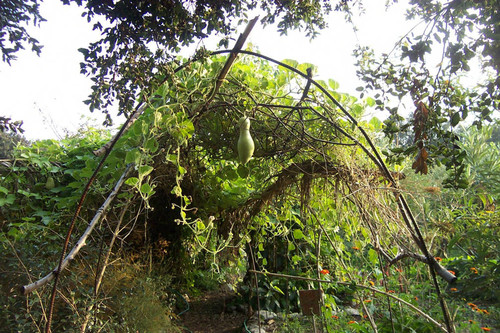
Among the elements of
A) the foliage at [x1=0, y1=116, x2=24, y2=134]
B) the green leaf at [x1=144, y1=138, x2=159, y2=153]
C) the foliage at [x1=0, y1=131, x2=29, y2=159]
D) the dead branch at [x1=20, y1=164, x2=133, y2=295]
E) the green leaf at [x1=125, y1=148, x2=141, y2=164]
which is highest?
the foliage at [x1=0, y1=131, x2=29, y2=159]

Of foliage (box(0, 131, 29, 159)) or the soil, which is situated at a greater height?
foliage (box(0, 131, 29, 159))

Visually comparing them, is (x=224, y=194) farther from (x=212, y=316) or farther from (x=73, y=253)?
(x=212, y=316)

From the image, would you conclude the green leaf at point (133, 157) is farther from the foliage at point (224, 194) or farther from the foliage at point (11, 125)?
the foliage at point (11, 125)

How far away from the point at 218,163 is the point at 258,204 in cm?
32

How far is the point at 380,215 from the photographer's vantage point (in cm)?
137

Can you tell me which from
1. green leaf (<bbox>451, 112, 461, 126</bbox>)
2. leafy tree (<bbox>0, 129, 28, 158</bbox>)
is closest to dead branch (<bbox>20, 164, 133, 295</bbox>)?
green leaf (<bbox>451, 112, 461, 126</bbox>)

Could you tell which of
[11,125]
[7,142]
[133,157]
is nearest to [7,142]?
[7,142]

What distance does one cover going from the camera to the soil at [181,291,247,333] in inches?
114

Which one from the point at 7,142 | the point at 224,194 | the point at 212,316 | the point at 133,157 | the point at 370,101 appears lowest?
the point at 212,316

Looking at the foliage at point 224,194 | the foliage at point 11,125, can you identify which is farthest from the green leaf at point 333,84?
the foliage at point 11,125

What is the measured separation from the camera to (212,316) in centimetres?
314

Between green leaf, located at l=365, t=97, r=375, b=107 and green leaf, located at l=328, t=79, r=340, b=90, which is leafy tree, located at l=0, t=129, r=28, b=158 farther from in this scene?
green leaf, located at l=365, t=97, r=375, b=107

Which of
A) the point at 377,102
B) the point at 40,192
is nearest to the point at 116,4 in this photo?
the point at 377,102

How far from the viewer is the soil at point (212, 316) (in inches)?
114
